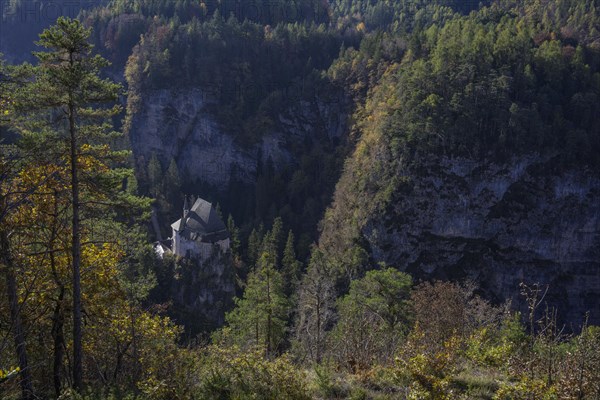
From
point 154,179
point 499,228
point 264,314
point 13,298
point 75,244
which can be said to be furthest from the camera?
point 154,179

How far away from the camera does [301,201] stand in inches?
2301

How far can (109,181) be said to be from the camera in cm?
1179

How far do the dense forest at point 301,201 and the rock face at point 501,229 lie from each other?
0.19 m

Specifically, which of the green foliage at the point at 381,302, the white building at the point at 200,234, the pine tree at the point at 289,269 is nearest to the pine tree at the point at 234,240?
the white building at the point at 200,234

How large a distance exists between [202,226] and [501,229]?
25.7 meters

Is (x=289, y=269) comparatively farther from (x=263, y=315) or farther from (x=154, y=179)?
(x=154, y=179)

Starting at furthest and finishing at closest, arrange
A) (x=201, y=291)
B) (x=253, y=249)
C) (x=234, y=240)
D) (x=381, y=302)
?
(x=234, y=240) < (x=253, y=249) < (x=201, y=291) < (x=381, y=302)

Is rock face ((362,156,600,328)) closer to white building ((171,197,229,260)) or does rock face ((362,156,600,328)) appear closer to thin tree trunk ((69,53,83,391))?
white building ((171,197,229,260))

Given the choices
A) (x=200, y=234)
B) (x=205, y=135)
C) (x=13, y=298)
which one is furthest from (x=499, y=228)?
(x=205, y=135)

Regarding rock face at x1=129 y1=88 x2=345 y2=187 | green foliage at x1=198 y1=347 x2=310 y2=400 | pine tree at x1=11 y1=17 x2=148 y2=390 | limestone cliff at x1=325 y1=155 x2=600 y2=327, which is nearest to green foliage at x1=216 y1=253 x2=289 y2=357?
pine tree at x1=11 y1=17 x2=148 y2=390

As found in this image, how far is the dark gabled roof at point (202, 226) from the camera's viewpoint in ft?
143

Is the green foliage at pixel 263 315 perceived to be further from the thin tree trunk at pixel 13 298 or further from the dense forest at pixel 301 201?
the thin tree trunk at pixel 13 298

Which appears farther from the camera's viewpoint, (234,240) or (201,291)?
(234,240)

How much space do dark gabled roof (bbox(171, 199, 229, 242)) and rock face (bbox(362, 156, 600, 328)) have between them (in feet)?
42.7
